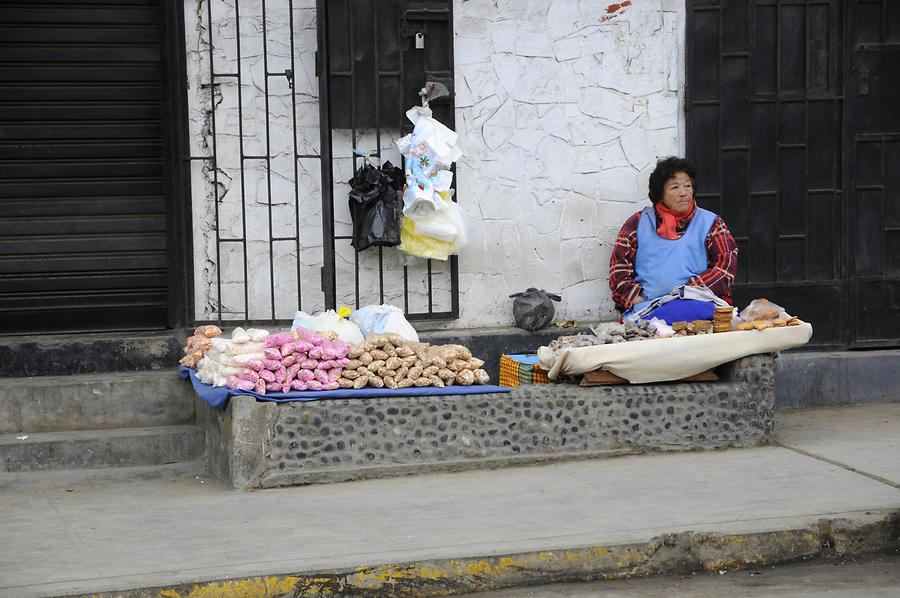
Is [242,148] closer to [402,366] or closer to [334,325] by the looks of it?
[334,325]

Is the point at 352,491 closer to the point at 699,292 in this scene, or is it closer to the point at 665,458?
the point at 665,458

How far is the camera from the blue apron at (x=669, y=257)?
301 inches

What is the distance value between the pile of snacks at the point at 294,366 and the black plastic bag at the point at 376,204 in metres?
1.01

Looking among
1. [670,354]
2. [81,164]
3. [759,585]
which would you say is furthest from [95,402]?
[759,585]

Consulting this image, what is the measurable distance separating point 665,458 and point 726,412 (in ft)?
1.58

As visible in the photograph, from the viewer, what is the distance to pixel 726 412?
23.3 feet

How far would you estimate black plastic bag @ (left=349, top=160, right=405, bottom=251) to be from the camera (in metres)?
7.60

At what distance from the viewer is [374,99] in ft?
25.3

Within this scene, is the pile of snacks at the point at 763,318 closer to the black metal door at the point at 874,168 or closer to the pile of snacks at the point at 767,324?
the pile of snacks at the point at 767,324

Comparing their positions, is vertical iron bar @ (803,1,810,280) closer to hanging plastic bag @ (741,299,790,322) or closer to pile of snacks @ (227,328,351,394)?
hanging plastic bag @ (741,299,790,322)

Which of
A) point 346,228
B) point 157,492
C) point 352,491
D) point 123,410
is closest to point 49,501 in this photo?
point 157,492

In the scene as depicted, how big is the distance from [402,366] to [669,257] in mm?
1932

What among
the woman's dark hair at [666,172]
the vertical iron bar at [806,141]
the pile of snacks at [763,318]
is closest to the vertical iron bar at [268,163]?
the woman's dark hair at [666,172]

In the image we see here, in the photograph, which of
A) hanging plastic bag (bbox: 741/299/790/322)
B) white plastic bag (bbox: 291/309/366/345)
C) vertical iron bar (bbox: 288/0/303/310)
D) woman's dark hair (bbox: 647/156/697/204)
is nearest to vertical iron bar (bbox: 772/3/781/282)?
woman's dark hair (bbox: 647/156/697/204)
